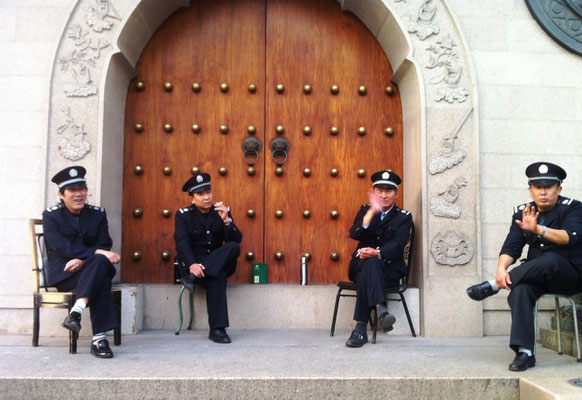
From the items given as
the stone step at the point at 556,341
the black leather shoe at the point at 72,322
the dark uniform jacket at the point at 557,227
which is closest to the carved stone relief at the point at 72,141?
the black leather shoe at the point at 72,322

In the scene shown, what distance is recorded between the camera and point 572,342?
4.07 meters

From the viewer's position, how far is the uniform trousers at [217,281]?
4582mm

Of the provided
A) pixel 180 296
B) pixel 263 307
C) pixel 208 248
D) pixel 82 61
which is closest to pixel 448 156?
pixel 263 307

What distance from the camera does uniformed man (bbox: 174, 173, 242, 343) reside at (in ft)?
15.1

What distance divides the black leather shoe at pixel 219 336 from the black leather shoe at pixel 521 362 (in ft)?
6.69

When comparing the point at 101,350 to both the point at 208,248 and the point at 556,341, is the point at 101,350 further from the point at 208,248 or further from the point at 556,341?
the point at 556,341

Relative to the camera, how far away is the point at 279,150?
5566 millimetres

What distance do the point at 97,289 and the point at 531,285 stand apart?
9.53ft

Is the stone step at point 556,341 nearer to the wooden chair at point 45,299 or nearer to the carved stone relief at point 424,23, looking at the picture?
the carved stone relief at point 424,23

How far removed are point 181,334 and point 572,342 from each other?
2981 millimetres

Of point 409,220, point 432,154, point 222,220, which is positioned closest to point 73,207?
point 222,220

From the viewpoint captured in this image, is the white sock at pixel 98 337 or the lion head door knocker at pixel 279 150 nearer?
the white sock at pixel 98 337

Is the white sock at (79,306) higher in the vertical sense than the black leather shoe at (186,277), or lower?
lower

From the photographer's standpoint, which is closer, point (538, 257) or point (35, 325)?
point (538, 257)
